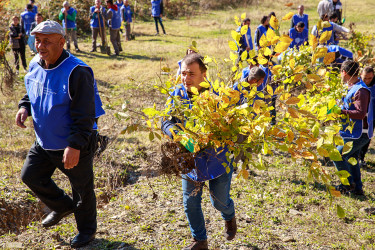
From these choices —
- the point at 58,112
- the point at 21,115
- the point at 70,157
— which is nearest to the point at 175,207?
the point at 70,157

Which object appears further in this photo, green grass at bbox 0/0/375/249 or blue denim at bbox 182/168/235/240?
green grass at bbox 0/0/375/249

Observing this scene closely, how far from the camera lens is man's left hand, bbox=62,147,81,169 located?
2.96 meters

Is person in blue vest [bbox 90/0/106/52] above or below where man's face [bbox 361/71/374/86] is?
above

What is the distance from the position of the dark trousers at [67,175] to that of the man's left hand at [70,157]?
19 centimetres

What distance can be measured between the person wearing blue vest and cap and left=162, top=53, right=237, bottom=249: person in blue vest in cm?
72

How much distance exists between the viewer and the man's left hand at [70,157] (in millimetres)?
2955

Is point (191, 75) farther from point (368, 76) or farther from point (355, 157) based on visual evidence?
point (368, 76)

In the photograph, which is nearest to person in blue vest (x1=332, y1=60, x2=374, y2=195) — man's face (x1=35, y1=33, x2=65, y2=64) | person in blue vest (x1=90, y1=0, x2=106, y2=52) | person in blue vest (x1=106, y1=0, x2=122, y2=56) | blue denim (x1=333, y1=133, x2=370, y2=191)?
blue denim (x1=333, y1=133, x2=370, y2=191)

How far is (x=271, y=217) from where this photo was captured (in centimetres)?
408

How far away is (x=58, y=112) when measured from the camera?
3.04m

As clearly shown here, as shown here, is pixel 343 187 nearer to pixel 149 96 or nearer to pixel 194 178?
pixel 194 178

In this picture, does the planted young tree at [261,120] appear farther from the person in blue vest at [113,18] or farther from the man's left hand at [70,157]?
the person in blue vest at [113,18]

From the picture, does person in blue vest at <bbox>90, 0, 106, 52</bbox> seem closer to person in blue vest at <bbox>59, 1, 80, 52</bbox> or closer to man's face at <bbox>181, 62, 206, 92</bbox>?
person in blue vest at <bbox>59, 1, 80, 52</bbox>

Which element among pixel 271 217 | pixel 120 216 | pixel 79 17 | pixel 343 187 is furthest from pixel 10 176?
pixel 79 17
